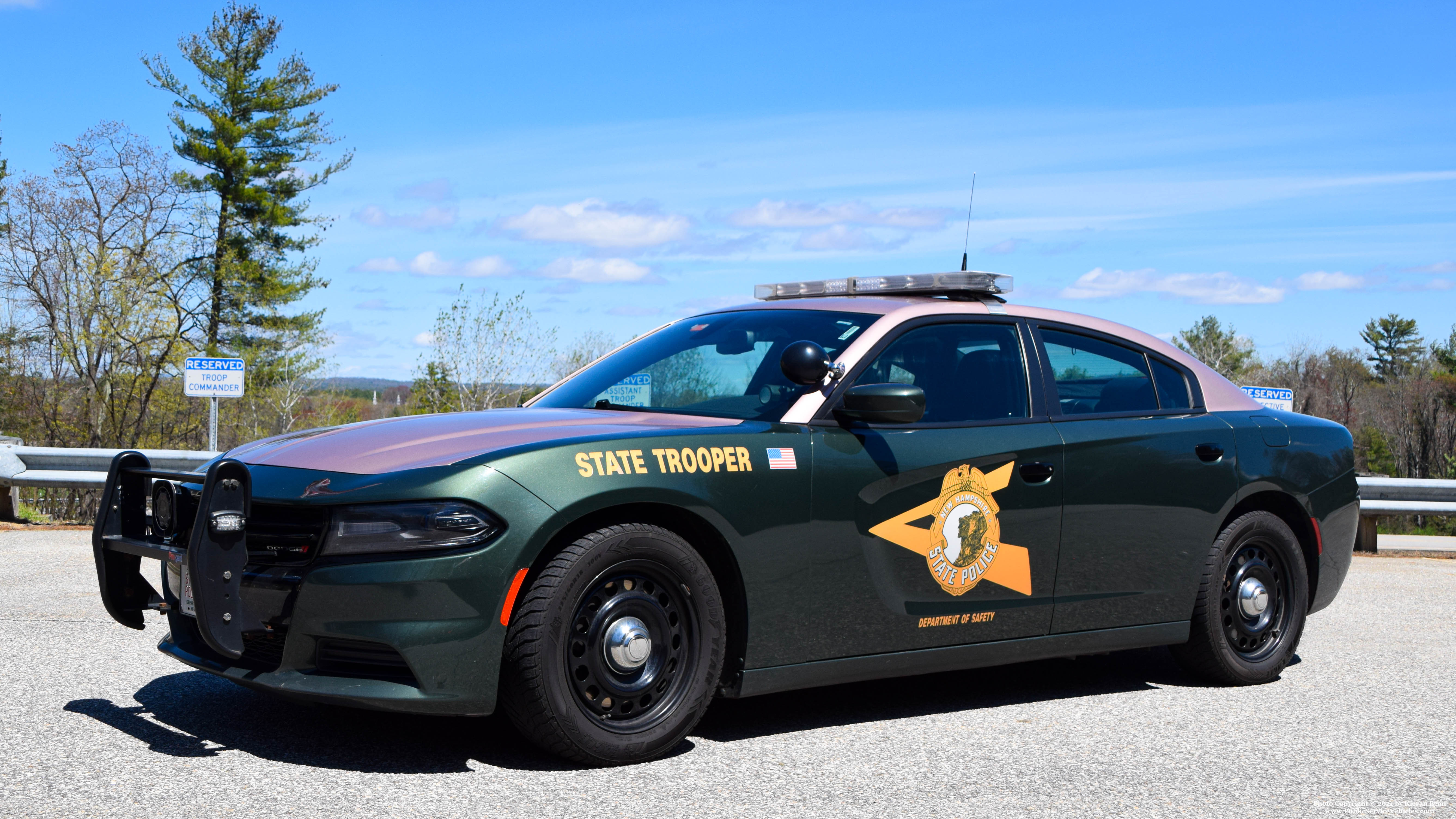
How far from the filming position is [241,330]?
143 feet

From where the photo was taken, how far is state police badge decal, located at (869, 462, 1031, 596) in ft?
15.4

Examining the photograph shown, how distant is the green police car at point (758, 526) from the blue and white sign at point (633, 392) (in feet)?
0.04

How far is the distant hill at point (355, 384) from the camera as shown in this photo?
158 feet

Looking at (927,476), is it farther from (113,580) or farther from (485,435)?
Answer: (113,580)

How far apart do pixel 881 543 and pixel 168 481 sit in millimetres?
2456

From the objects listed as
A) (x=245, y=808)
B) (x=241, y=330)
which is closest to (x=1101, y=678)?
(x=245, y=808)

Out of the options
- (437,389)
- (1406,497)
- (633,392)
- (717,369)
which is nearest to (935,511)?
(717,369)

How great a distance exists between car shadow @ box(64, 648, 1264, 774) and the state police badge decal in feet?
2.06

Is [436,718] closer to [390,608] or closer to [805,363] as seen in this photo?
[390,608]

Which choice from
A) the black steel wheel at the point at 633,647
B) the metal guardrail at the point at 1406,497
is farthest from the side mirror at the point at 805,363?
the metal guardrail at the point at 1406,497

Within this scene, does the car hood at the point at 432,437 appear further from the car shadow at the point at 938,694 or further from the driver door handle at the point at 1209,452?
the driver door handle at the point at 1209,452

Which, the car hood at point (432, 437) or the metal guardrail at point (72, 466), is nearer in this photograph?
the car hood at point (432, 437)

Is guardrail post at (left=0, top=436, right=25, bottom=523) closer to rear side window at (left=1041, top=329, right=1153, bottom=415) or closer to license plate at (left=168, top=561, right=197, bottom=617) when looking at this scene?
license plate at (left=168, top=561, right=197, bottom=617)

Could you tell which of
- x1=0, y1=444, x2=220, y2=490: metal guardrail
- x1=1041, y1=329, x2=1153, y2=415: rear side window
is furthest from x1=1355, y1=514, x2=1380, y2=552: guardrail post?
x1=0, y1=444, x2=220, y2=490: metal guardrail
